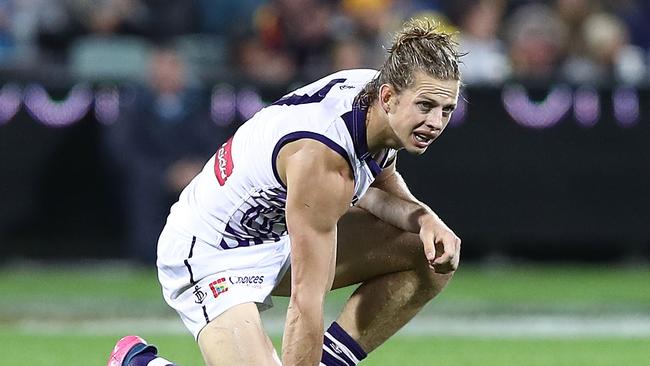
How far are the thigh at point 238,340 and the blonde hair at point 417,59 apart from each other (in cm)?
109

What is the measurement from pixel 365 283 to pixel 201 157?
6.66 meters

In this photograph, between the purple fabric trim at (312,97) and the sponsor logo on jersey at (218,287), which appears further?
the sponsor logo on jersey at (218,287)

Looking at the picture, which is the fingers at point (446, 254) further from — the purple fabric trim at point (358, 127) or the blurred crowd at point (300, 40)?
the blurred crowd at point (300, 40)

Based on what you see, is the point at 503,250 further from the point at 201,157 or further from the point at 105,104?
the point at 105,104

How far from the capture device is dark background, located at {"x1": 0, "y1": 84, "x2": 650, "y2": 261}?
14.3 metres

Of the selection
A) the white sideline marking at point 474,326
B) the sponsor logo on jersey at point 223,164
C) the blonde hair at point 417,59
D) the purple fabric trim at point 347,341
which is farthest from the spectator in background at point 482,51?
the blonde hair at point 417,59

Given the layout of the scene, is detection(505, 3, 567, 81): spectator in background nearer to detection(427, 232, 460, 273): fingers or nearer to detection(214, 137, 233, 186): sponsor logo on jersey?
detection(214, 137, 233, 186): sponsor logo on jersey

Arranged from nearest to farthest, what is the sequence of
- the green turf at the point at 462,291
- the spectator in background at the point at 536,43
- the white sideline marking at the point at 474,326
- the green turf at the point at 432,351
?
the green turf at the point at 432,351 < the white sideline marking at the point at 474,326 < the green turf at the point at 462,291 < the spectator in background at the point at 536,43

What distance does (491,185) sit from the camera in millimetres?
14492

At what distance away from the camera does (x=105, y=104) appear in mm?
14148

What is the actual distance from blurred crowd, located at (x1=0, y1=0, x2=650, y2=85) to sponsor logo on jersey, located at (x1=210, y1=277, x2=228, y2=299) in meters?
7.32

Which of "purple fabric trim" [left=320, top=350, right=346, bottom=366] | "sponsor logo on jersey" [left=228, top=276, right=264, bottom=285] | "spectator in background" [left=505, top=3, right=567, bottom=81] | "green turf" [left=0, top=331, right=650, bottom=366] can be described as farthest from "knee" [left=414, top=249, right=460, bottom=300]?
"spectator in background" [left=505, top=3, right=567, bottom=81]

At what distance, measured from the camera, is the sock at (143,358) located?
7109mm

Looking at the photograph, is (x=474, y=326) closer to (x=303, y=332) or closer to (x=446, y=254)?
(x=446, y=254)
